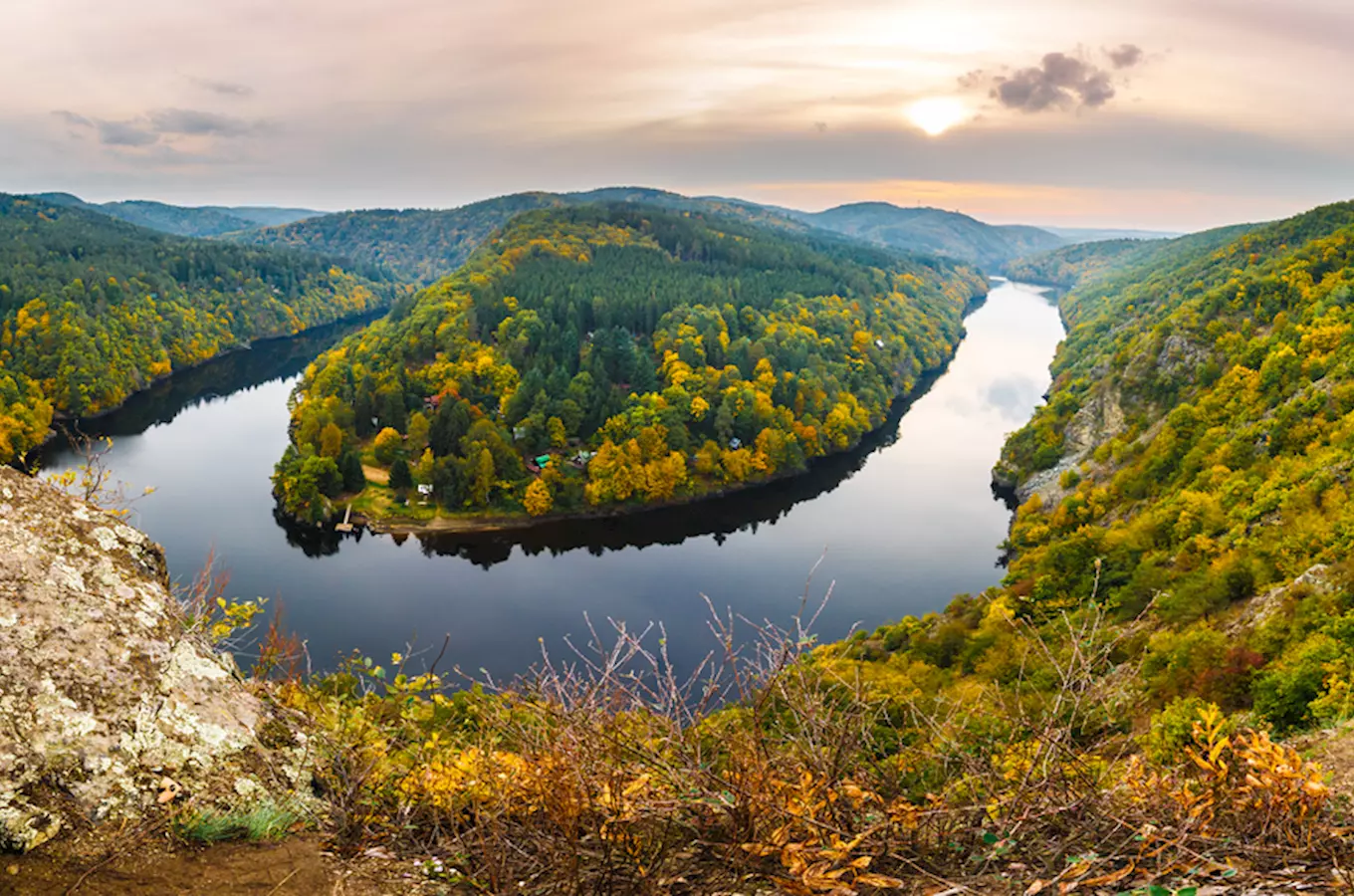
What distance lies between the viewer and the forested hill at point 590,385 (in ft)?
190

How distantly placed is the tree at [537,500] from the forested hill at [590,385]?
0.37ft

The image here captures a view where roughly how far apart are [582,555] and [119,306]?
4027 inches

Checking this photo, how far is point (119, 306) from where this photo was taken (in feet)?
353

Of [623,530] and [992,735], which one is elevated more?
[992,735]

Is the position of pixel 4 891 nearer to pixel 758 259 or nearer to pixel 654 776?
pixel 654 776

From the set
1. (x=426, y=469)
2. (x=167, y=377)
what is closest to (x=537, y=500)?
(x=426, y=469)

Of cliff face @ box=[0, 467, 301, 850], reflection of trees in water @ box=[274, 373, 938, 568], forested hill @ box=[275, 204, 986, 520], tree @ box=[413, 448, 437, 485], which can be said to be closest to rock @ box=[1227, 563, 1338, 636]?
cliff face @ box=[0, 467, 301, 850]

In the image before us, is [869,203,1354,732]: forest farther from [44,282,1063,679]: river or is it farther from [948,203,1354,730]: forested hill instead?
[44,282,1063,679]: river

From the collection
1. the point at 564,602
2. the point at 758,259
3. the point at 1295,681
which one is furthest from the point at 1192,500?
the point at 758,259

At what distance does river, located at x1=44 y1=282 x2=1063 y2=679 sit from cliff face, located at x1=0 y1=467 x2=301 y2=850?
79.7 feet

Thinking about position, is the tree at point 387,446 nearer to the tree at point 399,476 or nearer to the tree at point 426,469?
the tree at point 399,476

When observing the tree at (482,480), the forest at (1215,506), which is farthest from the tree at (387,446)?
the forest at (1215,506)

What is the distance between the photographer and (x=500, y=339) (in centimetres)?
8519

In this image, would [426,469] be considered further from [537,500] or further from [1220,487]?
[1220,487]
